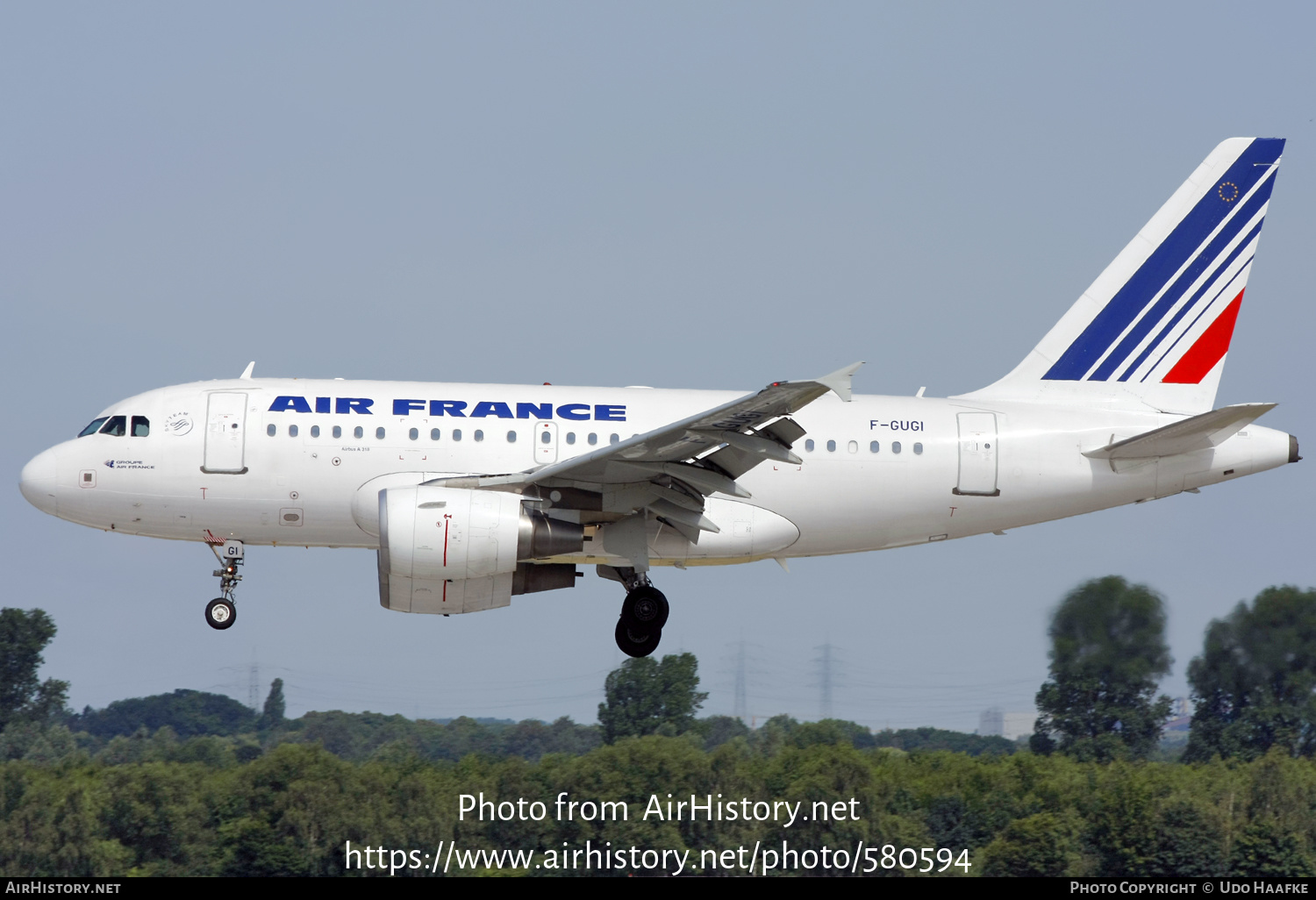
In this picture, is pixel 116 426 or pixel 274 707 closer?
pixel 116 426

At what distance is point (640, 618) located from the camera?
80.4 ft

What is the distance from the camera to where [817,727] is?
61.7 m

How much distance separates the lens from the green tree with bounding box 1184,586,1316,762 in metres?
53.7

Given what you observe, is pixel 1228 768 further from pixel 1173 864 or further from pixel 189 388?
pixel 189 388

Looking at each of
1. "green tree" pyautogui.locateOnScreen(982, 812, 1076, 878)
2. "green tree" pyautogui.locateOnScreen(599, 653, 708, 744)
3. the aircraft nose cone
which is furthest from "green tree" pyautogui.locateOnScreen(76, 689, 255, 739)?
the aircraft nose cone

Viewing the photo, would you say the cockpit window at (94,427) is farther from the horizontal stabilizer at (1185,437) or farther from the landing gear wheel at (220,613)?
the horizontal stabilizer at (1185,437)

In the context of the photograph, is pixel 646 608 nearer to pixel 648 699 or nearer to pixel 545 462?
pixel 545 462

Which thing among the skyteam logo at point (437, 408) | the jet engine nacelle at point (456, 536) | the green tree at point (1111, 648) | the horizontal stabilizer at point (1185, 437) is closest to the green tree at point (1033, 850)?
the green tree at point (1111, 648)

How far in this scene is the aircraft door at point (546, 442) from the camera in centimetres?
2375

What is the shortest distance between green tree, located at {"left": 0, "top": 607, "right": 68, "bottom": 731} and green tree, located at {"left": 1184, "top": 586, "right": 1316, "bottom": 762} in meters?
61.2

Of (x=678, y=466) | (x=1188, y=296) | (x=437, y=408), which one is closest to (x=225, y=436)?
(x=437, y=408)

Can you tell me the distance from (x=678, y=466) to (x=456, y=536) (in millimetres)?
3583

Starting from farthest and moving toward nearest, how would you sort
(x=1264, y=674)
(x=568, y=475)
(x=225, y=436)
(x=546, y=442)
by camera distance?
1. (x=1264, y=674)
2. (x=546, y=442)
3. (x=225, y=436)
4. (x=568, y=475)

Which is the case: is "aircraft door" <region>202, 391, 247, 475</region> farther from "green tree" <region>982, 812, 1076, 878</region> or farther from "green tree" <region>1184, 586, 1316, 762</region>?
"green tree" <region>1184, 586, 1316, 762</region>
